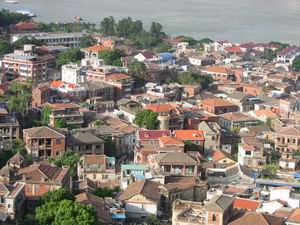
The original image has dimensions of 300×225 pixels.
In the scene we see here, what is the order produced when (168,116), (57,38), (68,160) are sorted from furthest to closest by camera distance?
(57,38) < (168,116) < (68,160)

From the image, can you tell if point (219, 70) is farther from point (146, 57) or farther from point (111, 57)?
point (111, 57)

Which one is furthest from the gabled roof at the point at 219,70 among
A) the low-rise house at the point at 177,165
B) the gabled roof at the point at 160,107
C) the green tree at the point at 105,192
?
the green tree at the point at 105,192

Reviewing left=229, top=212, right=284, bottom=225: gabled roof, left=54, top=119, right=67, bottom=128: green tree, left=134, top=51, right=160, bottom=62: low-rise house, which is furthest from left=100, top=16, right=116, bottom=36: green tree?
left=229, top=212, right=284, bottom=225: gabled roof

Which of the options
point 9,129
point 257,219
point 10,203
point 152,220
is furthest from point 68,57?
point 257,219

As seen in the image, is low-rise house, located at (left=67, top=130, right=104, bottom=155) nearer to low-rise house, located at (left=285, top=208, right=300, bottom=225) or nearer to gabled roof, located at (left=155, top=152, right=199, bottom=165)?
gabled roof, located at (left=155, top=152, right=199, bottom=165)

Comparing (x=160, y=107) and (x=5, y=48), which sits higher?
(x=5, y=48)

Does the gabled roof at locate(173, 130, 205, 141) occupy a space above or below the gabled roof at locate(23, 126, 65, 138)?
below

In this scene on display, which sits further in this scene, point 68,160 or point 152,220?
point 68,160
